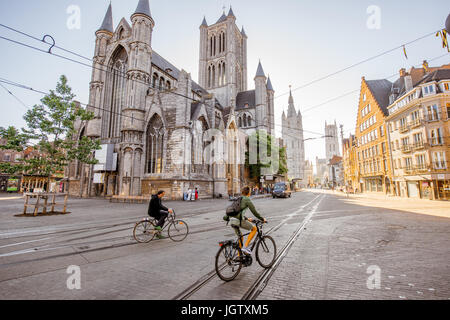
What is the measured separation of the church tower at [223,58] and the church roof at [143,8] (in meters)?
23.2

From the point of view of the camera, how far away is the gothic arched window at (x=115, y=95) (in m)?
26.3

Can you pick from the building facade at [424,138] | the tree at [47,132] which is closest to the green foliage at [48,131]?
the tree at [47,132]

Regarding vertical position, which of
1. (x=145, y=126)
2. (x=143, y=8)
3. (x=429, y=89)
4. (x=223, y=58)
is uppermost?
(x=223, y=58)

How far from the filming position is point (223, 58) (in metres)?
48.4

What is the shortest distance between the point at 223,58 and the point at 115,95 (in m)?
29.4

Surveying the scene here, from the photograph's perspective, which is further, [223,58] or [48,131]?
[223,58]

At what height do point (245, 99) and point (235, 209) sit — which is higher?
point (245, 99)

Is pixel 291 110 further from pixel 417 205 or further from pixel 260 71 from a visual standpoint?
pixel 417 205

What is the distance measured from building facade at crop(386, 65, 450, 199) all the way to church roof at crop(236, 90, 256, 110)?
87.1ft

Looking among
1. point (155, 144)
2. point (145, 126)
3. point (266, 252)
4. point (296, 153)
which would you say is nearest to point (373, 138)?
point (155, 144)

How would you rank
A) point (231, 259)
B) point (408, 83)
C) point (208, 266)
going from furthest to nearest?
point (408, 83)
point (208, 266)
point (231, 259)

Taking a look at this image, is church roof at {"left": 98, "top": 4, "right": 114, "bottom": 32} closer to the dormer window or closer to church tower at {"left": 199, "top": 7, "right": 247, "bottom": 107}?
church tower at {"left": 199, "top": 7, "right": 247, "bottom": 107}

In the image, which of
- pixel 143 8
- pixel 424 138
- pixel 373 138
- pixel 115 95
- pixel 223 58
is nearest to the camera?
pixel 424 138

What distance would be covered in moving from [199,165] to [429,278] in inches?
843
